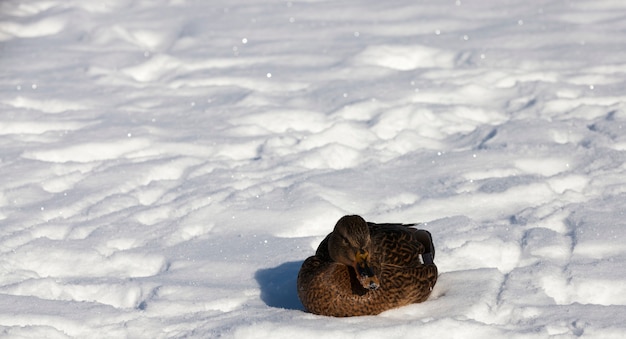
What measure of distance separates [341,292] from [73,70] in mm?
5069

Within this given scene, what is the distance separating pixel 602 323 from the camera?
12.6 ft

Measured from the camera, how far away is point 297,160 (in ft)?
20.4

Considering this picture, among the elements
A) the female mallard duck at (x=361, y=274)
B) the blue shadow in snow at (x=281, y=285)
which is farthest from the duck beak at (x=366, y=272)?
the blue shadow in snow at (x=281, y=285)

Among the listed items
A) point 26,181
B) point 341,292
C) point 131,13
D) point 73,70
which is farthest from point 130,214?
point 131,13

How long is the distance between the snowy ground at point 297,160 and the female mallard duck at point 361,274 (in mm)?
83

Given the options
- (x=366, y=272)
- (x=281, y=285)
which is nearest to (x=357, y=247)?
(x=366, y=272)

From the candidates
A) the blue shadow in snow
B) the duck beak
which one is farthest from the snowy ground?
the duck beak

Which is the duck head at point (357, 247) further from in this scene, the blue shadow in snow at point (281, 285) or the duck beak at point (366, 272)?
the blue shadow in snow at point (281, 285)

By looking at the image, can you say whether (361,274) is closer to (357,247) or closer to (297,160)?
(357,247)

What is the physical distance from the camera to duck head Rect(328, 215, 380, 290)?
12.9 ft

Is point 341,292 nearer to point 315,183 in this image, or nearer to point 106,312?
point 106,312

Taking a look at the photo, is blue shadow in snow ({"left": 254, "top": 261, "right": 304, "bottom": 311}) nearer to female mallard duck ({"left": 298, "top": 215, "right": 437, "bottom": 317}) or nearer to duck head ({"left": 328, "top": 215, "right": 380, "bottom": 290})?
female mallard duck ({"left": 298, "top": 215, "right": 437, "bottom": 317})

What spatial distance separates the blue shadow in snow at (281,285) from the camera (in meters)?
4.42

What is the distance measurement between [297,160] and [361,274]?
7.58ft
